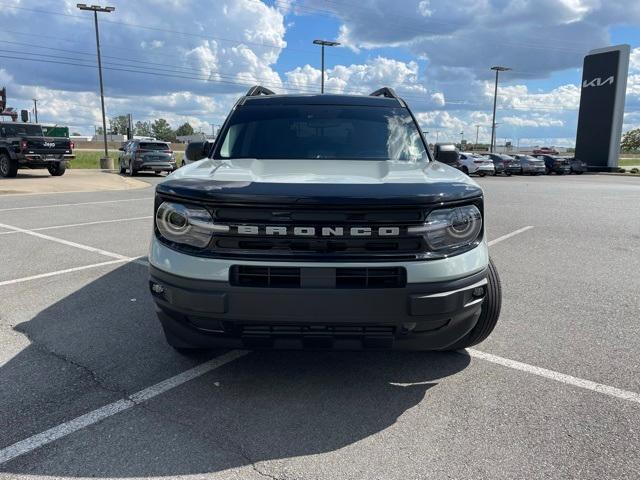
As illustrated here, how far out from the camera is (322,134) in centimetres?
415

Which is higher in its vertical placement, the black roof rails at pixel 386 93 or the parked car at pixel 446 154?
the black roof rails at pixel 386 93

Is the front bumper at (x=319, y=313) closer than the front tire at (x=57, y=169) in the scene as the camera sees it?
Yes

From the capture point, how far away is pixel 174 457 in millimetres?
2461

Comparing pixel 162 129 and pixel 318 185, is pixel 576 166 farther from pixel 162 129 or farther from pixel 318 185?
pixel 162 129

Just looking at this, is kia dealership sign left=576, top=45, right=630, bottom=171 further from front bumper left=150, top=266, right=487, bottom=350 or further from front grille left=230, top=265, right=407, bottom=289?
front grille left=230, top=265, right=407, bottom=289

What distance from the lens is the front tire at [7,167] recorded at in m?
19.6

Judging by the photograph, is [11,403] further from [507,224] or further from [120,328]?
[507,224]

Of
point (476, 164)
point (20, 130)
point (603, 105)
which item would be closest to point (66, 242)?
point (20, 130)

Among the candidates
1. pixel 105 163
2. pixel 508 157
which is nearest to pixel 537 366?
pixel 105 163

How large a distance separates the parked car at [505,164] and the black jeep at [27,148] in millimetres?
26378

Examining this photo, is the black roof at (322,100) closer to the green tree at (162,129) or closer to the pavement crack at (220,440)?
the pavement crack at (220,440)

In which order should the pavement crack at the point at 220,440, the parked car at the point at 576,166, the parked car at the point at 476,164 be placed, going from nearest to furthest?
the pavement crack at the point at 220,440
the parked car at the point at 476,164
the parked car at the point at 576,166

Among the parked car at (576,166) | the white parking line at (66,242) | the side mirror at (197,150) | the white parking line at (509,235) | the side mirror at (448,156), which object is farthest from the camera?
the parked car at (576,166)

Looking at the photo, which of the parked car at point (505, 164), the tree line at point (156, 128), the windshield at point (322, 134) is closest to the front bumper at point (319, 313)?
the windshield at point (322, 134)
